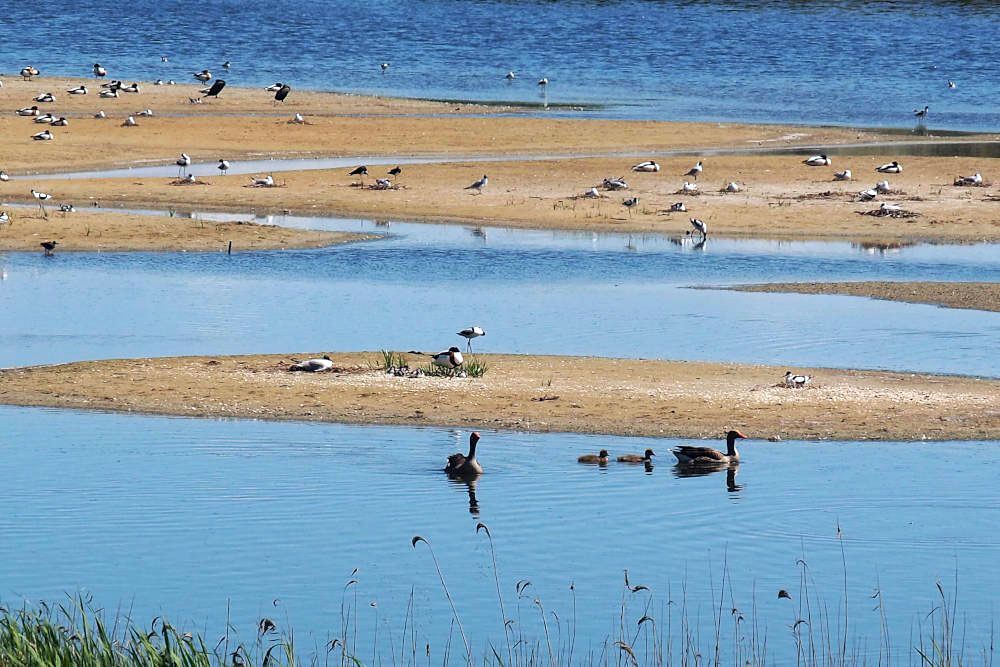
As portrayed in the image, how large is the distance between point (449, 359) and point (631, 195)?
1824 centimetres

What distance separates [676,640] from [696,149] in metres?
35.3

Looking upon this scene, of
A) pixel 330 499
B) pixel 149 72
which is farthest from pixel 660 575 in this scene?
pixel 149 72

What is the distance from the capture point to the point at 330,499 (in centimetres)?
1505

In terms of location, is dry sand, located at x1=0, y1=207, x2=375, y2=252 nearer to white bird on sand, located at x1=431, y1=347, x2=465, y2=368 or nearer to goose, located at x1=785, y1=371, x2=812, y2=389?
white bird on sand, located at x1=431, y1=347, x2=465, y2=368

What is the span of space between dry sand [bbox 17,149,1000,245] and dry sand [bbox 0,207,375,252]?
315 cm

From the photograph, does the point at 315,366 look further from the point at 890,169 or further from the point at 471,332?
the point at 890,169

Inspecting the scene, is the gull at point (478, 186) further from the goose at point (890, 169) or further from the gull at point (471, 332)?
the gull at point (471, 332)

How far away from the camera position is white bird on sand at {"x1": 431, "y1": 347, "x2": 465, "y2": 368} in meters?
19.9

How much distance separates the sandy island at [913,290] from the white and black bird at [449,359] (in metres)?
8.44

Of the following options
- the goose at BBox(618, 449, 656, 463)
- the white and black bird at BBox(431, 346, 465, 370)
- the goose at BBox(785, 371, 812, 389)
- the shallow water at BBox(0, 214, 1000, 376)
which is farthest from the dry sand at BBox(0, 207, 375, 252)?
the goose at BBox(618, 449, 656, 463)

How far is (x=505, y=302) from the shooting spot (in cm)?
2614

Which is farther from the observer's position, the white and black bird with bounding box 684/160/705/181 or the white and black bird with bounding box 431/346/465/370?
the white and black bird with bounding box 684/160/705/181

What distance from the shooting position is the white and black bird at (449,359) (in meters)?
19.9

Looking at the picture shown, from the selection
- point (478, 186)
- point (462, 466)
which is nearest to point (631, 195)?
point (478, 186)
